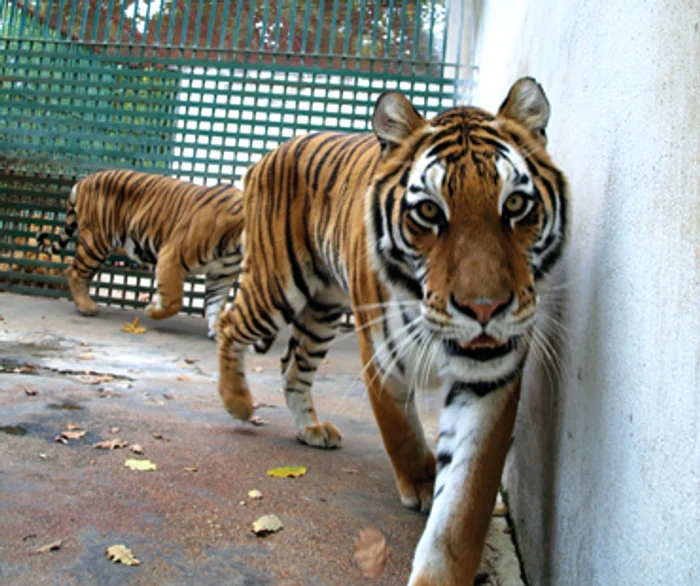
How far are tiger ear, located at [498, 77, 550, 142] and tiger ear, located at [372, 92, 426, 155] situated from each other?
0.26 m

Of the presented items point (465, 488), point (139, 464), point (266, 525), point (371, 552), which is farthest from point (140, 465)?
point (465, 488)

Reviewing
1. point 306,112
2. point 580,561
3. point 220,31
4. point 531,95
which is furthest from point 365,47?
point 580,561

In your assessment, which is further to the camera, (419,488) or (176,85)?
(176,85)

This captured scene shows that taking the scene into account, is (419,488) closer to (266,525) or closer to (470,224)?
(266,525)

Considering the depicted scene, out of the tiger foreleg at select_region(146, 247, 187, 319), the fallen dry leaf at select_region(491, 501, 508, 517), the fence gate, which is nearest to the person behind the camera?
the fallen dry leaf at select_region(491, 501, 508, 517)

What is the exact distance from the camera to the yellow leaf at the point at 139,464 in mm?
2904

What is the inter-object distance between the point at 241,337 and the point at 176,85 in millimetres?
5719

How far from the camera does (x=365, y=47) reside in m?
8.12

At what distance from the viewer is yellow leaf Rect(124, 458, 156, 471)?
2.90 meters

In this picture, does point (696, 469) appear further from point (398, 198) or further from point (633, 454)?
point (398, 198)

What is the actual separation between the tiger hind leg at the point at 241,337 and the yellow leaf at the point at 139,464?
0.79 metres

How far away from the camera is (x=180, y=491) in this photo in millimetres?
2689

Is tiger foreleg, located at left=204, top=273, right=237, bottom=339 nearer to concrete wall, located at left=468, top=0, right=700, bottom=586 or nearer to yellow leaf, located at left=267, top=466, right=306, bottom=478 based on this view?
yellow leaf, located at left=267, top=466, right=306, bottom=478

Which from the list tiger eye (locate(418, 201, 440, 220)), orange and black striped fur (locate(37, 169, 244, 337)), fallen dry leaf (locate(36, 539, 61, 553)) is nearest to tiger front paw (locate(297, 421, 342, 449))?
fallen dry leaf (locate(36, 539, 61, 553))
